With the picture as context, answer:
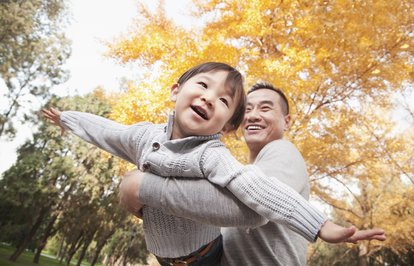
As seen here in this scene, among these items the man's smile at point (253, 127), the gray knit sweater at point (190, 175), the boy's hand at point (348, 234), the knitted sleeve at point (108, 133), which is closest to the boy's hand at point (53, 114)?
the knitted sleeve at point (108, 133)

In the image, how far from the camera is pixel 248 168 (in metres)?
1.14

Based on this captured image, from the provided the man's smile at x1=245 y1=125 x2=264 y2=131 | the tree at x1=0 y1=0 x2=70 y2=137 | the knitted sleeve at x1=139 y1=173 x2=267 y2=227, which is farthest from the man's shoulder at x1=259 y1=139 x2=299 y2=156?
the tree at x1=0 y1=0 x2=70 y2=137

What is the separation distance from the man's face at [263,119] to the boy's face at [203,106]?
0.44m

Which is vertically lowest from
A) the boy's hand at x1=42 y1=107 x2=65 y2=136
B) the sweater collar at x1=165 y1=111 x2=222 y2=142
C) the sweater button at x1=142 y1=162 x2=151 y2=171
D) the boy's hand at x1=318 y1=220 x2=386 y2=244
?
the boy's hand at x1=318 y1=220 x2=386 y2=244

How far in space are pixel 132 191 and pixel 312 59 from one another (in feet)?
17.3

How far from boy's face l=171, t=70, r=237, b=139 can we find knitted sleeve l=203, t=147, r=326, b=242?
272 mm

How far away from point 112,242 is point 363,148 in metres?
29.1

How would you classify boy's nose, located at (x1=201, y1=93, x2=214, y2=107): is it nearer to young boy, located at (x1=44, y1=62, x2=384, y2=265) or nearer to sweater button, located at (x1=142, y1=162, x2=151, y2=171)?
young boy, located at (x1=44, y1=62, x2=384, y2=265)

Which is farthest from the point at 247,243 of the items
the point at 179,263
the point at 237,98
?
the point at 237,98

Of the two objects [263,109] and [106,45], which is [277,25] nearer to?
[106,45]

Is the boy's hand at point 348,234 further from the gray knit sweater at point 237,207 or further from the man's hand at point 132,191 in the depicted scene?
the man's hand at point 132,191

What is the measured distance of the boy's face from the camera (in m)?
1.35

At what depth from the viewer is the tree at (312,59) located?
5203 mm

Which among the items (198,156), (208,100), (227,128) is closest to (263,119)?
(227,128)
